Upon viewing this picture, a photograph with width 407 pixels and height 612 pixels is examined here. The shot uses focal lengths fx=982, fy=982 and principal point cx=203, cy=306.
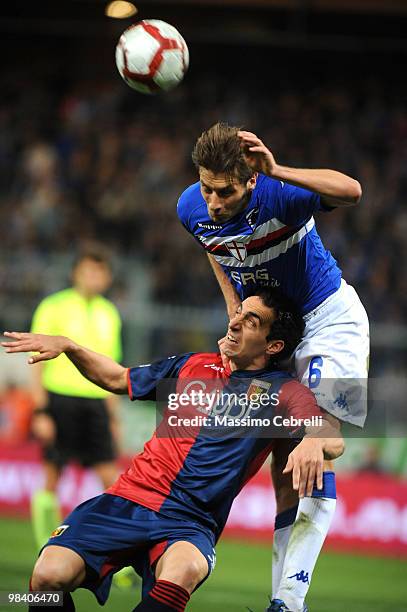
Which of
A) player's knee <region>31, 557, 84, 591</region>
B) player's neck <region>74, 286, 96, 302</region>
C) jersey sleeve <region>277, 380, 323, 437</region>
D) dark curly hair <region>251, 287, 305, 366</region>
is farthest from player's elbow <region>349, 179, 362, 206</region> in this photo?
player's neck <region>74, 286, 96, 302</region>

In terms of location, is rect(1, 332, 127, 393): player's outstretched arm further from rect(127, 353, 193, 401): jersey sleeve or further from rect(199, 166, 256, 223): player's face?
rect(199, 166, 256, 223): player's face

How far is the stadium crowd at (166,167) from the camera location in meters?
13.2

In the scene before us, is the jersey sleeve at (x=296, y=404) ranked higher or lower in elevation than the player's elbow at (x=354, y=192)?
lower

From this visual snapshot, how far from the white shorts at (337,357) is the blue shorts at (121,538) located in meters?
0.95

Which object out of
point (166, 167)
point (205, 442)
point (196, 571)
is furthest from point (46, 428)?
point (166, 167)

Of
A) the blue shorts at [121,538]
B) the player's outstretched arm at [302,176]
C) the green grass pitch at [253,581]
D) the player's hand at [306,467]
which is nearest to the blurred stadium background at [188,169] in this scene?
the green grass pitch at [253,581]

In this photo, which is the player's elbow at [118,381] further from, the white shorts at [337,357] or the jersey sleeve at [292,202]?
the jersey sleeve at [292,202]

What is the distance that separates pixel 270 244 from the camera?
15.9 ft

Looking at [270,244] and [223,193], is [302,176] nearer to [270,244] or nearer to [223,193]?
[223,193]

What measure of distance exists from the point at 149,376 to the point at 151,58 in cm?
166

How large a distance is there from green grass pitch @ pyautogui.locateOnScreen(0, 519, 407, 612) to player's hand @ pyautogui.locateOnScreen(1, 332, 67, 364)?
167 cm

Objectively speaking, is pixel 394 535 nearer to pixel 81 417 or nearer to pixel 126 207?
pixel 81 417

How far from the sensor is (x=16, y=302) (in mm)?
11781

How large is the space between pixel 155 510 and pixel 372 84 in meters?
13.0
